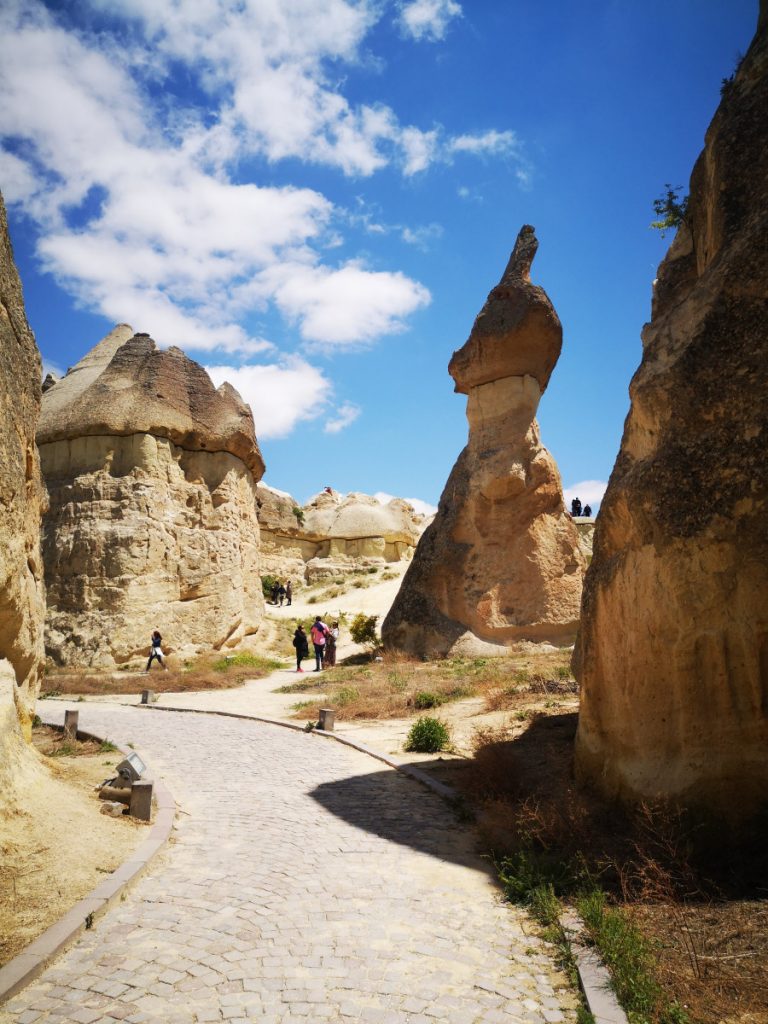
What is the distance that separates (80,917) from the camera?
12.8 feet

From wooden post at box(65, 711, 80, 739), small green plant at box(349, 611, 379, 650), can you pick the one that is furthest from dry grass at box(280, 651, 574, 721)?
small green plant at box(349, 611, 379, 650)

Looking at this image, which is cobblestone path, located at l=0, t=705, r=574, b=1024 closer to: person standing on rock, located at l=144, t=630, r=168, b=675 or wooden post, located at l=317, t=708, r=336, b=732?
wooden post, located at l=317, t=708, r=336, b=732

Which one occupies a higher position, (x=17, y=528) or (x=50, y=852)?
(x=17, y=528)

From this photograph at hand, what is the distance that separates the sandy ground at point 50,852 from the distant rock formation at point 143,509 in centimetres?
1103

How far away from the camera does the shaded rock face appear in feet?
15.5

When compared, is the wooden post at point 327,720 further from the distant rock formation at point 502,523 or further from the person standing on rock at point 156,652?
the person standing on rock at point 156,652

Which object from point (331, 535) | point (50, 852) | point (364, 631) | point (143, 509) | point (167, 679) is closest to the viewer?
point (50, 852)

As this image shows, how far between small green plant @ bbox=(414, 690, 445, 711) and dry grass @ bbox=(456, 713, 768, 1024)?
4710 mm

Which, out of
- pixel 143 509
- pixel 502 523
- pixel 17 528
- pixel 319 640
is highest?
pixel 143 509

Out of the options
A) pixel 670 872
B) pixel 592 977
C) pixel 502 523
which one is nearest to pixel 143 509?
pixel 502 523

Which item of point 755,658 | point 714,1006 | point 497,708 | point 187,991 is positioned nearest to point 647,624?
point 755,658

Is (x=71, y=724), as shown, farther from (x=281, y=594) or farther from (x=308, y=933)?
(x=281, y=594)

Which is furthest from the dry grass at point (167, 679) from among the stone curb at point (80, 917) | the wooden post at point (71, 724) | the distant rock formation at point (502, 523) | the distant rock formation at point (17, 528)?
the stone curb at point (80, 917)

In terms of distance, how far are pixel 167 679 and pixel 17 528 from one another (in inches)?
412
